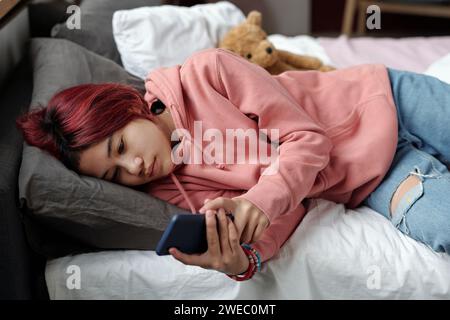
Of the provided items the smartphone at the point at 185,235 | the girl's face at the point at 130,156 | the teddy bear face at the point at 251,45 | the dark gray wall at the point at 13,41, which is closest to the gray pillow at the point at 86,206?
the girl's face at the point at 130,156

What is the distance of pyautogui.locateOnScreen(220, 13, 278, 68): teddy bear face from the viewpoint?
1.41 meters

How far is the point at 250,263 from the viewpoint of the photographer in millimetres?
850

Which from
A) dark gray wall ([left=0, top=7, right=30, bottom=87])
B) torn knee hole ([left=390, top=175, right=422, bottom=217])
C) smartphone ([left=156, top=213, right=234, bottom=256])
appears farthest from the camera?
dark gray wall ([left=0, top=7, right=30, bottom=87])

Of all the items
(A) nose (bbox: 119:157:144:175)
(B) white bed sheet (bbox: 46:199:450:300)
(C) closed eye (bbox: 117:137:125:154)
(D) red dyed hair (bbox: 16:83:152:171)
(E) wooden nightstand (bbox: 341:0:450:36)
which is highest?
(D) red dyed hair (bbox: 16:83:152:171)

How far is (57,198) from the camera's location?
823 mm

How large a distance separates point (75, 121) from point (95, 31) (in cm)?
55

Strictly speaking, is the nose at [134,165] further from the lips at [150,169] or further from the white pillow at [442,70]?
the white pillow at [442,70]

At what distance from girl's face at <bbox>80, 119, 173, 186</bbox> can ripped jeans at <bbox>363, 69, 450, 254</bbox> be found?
435 millimetres

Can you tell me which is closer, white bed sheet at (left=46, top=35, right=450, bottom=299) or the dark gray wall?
white bed sheet at (left=46, top=35, right=450, bottom=299)

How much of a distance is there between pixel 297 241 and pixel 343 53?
0.93 m

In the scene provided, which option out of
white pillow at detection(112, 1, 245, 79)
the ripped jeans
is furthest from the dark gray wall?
the ripped jeans

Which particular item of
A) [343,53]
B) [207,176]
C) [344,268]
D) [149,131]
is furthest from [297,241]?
[343,53]

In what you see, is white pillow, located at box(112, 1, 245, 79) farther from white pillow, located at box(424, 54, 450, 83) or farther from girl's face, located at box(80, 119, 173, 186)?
white pillow, located at box(424, 54, 450, 83)

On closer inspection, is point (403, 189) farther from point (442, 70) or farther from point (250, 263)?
point (442, 70)
